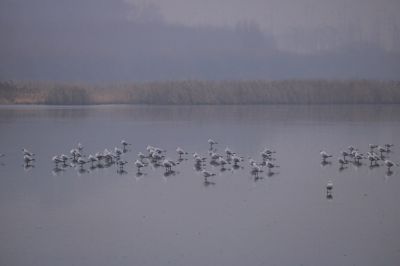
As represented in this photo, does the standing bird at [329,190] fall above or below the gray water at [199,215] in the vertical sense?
above

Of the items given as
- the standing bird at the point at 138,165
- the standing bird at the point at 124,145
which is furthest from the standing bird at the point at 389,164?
the standing bird at the point at 124,145

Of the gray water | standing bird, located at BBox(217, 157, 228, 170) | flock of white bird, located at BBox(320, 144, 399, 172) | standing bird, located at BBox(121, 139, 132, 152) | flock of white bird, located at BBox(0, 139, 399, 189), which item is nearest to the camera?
the gray water

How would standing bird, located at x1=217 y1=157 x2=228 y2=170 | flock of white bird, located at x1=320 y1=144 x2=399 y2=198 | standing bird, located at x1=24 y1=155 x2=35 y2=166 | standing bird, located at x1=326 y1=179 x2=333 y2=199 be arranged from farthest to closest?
1. standing bird, located at x1=24 y1=155 x2=35 y2=166
2. standing bird, located at x1=217 y1=157 x2=228 y2=170
3. flock of white bird, located at x1=320 y1=144 x2=399 y2=198
4. standing bird, located at x1=326 y1=179 x2=333 y2=199

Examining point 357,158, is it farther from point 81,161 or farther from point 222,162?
point 81,161

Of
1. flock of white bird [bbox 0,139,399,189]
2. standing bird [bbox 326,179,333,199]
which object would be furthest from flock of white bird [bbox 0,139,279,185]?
standing bird [bbox 326,179,333,199]

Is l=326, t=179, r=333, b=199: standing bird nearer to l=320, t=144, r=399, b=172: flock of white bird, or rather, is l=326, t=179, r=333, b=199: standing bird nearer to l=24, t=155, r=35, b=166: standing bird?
l=320, t=144, r=399, b=172: flock of white bird

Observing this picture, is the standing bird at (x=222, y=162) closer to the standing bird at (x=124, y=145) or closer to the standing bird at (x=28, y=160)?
the standing bird at (x=124, y=145)

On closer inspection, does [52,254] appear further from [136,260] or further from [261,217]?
[261,217]

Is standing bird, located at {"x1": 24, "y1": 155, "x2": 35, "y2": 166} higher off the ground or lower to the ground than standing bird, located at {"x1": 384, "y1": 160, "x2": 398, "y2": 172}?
lower

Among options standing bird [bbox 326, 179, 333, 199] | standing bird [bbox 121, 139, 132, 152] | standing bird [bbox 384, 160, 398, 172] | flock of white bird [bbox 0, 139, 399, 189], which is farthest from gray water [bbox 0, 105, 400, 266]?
standing bird [bbox 121, 139, 132, 152]

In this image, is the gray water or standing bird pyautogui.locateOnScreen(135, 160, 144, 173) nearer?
the gray water

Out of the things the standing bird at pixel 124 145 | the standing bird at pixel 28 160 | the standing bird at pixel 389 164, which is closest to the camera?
Result: the standing bird at pixel 389 164

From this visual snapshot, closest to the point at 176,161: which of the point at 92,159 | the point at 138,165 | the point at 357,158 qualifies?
the point at 138,165

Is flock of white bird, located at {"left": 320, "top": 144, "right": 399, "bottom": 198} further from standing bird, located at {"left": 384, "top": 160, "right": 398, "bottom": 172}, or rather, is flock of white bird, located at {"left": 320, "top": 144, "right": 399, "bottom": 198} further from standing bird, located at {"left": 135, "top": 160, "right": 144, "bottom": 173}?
standing bird, located at {"left": 135, "top": 160, "right": 144, "bottom": 173}
